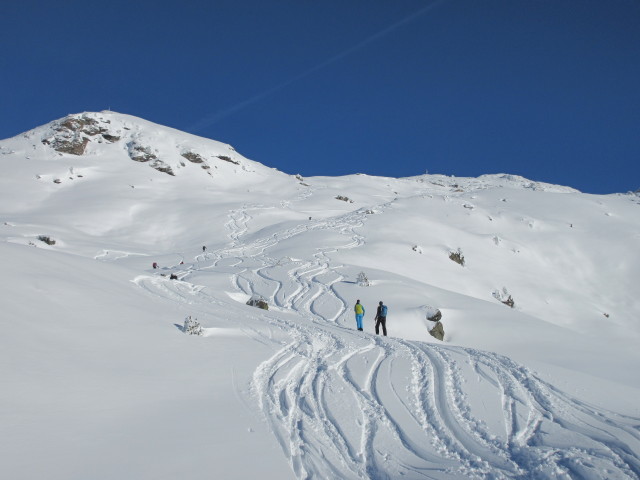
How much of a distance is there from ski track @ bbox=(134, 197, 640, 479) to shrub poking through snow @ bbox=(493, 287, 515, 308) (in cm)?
1694

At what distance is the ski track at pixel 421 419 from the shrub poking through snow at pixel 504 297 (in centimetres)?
1694

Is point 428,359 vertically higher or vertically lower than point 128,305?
lower

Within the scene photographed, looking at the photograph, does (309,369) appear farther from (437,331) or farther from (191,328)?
(437,331)

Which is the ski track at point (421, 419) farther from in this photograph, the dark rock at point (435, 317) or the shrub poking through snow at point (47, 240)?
the shrub poking through snow at point (47, 240)

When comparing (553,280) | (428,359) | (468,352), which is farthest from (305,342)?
(553,280)

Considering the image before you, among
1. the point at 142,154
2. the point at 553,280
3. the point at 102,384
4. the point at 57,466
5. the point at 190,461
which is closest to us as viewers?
the point at 57,466

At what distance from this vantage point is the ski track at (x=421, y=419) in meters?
4.81

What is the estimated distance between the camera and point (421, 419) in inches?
238

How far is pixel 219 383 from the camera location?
23.1ft

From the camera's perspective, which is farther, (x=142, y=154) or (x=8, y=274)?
(x=142, y=154)

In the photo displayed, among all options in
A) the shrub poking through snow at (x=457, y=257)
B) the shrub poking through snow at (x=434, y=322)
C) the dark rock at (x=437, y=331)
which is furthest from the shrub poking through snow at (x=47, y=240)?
the shrub poking through snow at (x=457, y=257)

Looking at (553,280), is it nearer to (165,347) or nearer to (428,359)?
(428,359)

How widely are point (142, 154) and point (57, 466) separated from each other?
67308 mm

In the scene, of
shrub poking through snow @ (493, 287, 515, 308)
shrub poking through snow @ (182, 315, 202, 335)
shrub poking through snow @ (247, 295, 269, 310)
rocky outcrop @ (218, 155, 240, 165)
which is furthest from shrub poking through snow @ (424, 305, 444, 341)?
rocky outcrop @ (218, 155, 240, 165)
